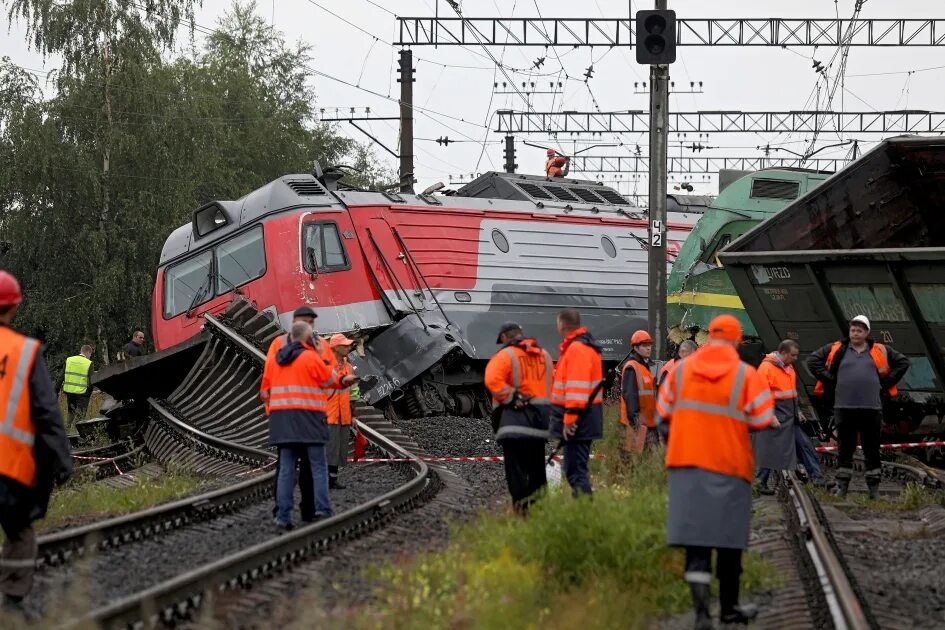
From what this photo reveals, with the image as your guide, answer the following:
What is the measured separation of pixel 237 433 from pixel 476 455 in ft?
9.35

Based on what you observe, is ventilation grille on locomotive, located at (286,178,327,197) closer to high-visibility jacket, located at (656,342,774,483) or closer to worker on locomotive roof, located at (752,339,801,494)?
worker on locomotive roof, located at (752,339,801,494)

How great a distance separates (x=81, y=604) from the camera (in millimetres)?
5656

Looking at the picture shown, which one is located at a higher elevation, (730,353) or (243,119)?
(243,119)

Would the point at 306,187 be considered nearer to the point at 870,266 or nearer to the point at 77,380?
the point at 77,380

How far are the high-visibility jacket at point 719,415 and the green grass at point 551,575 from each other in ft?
2.84

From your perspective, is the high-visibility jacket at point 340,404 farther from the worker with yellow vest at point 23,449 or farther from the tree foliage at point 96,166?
the tree foliage at point 96,166

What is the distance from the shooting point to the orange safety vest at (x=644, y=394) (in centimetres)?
1311

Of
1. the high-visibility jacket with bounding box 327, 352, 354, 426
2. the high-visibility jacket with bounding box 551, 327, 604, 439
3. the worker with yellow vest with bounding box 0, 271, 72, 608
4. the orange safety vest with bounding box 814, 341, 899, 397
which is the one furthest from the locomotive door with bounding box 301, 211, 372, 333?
the worker with yellow vest with bounding box 0, 271, 72, 608

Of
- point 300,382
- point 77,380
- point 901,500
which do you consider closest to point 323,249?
point 77,380

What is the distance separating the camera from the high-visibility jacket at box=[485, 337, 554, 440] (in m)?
9.53

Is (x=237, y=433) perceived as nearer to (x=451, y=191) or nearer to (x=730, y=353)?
(x=451, y=191)

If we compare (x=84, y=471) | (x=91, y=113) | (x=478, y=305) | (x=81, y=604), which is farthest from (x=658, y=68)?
(x=91, y=113)

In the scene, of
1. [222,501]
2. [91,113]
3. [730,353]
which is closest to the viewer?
[730,353]

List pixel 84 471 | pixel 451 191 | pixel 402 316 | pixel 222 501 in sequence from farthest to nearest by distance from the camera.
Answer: pixel 451 191 < pixel 402 316 < pixel 84 471 < pixel 222 501
